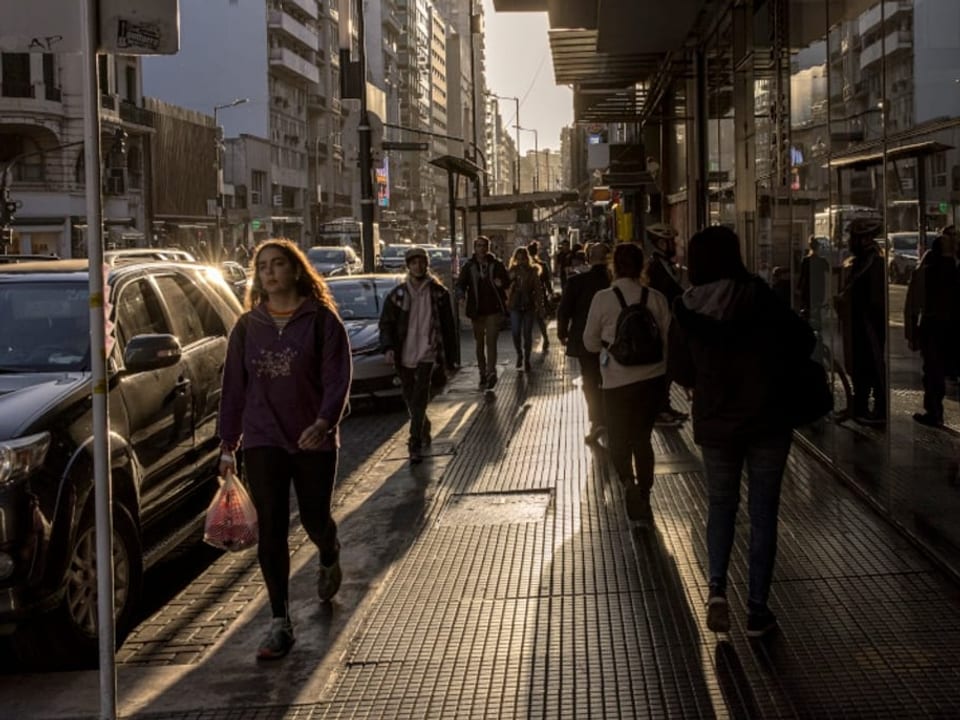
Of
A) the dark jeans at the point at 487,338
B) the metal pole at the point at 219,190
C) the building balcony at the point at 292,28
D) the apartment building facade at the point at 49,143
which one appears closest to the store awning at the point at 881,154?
the dark jeans at the point at 487,338

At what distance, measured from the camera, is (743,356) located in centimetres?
572

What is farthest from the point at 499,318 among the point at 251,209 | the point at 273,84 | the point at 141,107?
the point at 273,84

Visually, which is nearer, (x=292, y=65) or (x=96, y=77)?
(x=96, y=77)

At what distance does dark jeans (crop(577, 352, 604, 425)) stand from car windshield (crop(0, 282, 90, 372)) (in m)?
4.71

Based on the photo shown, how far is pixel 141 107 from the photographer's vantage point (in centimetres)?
6688

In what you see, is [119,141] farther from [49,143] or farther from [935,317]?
[935,317]

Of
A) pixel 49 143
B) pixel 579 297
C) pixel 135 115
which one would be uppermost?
pixel 135 115

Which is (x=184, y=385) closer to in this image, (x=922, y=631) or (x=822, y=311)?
(x=922, y=631)

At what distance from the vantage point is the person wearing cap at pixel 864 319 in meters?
8.63

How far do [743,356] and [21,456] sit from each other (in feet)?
9.78

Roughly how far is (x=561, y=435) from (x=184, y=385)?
528 cm

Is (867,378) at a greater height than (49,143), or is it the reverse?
(49,143)

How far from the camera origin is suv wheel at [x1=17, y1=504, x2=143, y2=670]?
230 inches

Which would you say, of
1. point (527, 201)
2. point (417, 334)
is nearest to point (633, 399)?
point (417, 334)
